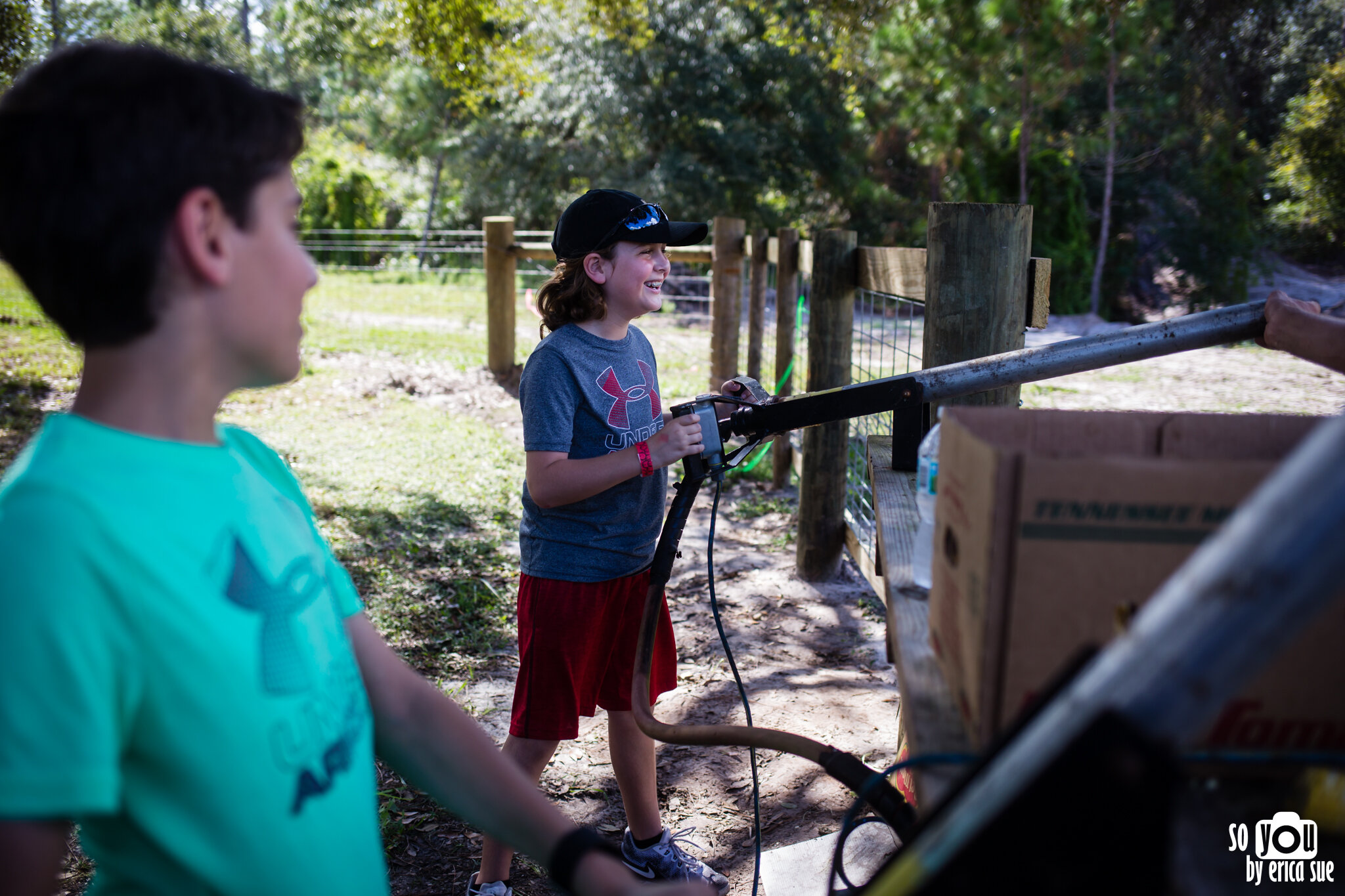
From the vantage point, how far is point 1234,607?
0.54 metres

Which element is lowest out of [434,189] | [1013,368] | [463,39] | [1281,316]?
[1013,368]

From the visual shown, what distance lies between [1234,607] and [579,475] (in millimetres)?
1752

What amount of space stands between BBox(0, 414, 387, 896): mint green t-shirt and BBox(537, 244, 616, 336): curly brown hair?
141 cm

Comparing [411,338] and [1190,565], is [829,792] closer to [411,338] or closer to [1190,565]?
[1190,565]

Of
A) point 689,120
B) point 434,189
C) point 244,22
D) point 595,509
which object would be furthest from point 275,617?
point 244,22

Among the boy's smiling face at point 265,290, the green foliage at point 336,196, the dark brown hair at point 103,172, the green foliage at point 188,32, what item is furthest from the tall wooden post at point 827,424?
the green foliage at point 188,32

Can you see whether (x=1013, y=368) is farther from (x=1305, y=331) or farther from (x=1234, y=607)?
(x=1234, y=607)

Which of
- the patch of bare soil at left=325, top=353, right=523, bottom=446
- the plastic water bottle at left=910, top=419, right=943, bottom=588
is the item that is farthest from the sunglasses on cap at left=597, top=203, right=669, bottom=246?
the patch of bare soil at left=325, top=353, right=523, bottom=446

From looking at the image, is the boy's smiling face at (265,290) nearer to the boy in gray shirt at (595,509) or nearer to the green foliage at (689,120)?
the boy in gray shirt at (595,509)

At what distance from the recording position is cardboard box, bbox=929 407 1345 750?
0.80 meters

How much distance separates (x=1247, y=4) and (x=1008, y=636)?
26883 mm

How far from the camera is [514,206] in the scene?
1988 cm

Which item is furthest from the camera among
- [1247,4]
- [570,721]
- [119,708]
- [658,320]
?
[1247,4]

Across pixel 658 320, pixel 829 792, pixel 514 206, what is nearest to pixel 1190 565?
pixel 829 792
